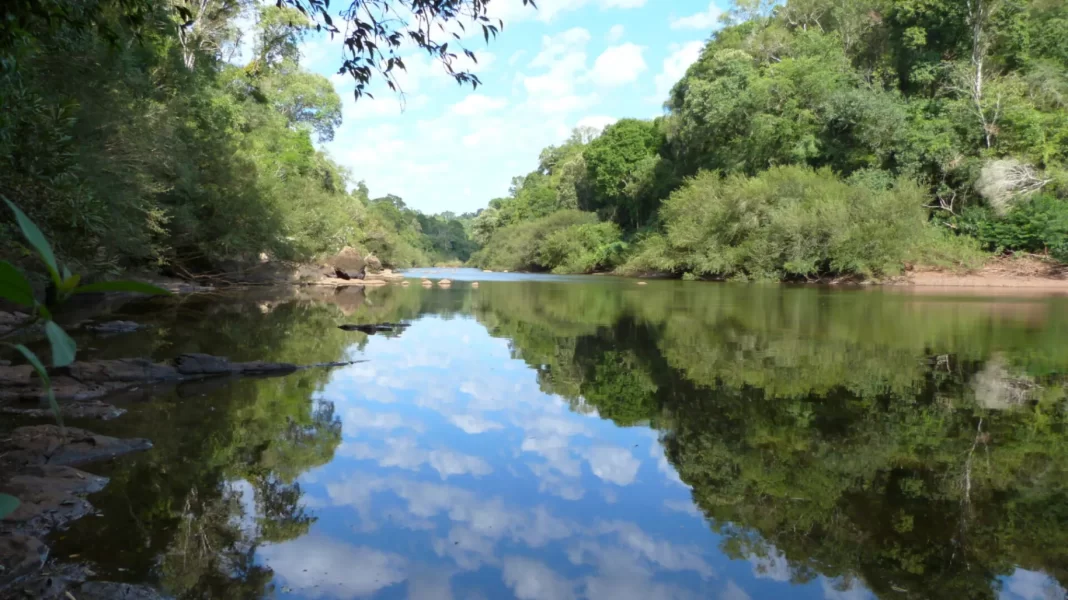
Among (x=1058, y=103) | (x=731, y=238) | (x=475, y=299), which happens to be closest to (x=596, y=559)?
(x=475, y=299)

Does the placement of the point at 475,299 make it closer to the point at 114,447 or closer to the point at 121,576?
the point at 114,447

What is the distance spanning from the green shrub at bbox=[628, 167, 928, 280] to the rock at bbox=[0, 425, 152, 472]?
3496 cm

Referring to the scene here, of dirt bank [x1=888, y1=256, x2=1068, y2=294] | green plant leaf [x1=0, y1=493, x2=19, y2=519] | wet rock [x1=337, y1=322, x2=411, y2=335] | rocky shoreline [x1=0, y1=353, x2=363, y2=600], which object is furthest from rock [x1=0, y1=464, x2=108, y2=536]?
dirt bank [x1=888, y1=256, x2=1068, y2=294]

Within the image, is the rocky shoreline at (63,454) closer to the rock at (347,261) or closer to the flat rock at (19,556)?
the flat rock at (19,556)

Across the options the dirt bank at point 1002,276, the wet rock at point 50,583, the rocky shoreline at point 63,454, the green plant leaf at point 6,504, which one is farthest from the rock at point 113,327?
the dirt bank at point 1002,276

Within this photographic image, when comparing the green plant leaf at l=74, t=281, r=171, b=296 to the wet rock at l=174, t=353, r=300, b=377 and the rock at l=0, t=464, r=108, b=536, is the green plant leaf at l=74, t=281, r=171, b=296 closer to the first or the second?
the rock at l=0, t=464, r=108, b=536

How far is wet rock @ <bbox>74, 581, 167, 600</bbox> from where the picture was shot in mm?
3652

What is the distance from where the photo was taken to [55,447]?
238 inches

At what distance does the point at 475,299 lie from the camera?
29625 mm

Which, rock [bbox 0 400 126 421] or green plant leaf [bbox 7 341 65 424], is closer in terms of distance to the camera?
green plant leaf [bbox 7 341 65 424]

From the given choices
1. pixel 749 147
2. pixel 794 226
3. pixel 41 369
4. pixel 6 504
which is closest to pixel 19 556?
pixel 6 504

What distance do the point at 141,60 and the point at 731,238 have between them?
101 ft

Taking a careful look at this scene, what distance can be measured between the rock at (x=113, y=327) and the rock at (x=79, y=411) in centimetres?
754

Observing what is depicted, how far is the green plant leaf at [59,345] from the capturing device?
132 cm
